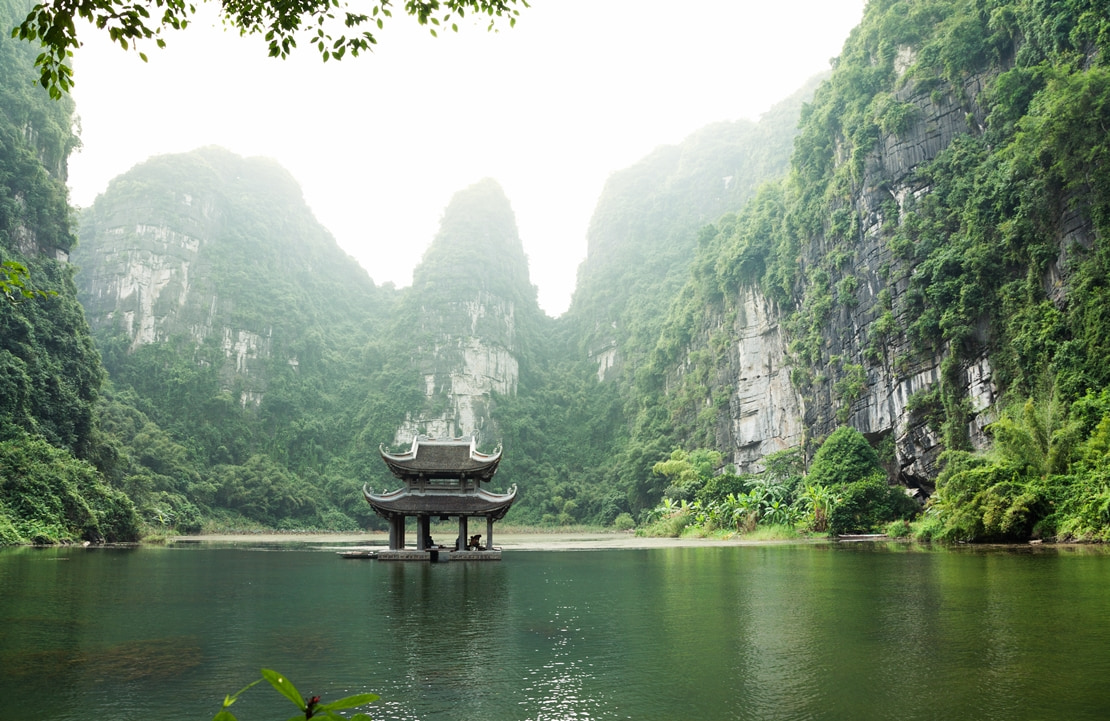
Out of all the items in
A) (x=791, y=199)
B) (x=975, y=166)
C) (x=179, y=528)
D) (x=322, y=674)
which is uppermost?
(x=791, y=199)

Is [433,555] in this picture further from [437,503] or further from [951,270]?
[951,270]

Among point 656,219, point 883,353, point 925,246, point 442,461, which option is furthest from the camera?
point 656,219

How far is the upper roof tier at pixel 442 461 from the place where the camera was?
20.6 m

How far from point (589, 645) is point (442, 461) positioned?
14335 mm

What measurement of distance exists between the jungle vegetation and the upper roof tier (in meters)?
14.7

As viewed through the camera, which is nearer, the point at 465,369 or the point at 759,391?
the point at 759,391

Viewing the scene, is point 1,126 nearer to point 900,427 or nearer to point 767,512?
point 767,512

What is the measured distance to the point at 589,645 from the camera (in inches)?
289

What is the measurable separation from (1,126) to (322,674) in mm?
48263

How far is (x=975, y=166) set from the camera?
112 feet

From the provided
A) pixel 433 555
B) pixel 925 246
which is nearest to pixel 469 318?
pixel 925 246

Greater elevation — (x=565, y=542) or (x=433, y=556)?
(x=433, y=556)

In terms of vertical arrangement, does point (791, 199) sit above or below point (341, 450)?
above

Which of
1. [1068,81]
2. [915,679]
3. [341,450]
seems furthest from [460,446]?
[341,450]
